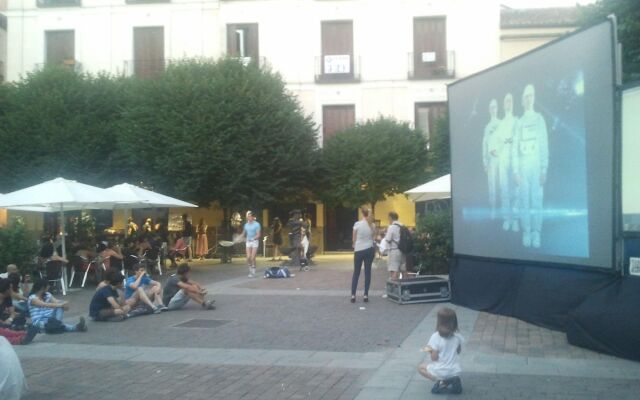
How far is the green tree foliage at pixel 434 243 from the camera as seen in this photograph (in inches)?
613

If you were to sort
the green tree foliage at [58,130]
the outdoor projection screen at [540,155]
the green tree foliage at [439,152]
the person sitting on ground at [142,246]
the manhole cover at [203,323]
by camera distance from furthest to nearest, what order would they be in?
the green tree foliage at [439,152] < the green tree foliage at [58,130] < the person sitting on ground at [142,246] < the manhole cover at [203,323] < the outdoor projection screen at [540,155]

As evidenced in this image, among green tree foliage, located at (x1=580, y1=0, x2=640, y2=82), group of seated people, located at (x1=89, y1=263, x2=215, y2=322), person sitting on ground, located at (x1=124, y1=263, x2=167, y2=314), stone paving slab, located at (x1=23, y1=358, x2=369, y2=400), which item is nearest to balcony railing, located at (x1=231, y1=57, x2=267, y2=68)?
green tree foliage, located at (x1=580, y1=0, x2=640, y2=82)

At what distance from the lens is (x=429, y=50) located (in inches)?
1159

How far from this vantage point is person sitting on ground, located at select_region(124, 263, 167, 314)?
39.8 feet

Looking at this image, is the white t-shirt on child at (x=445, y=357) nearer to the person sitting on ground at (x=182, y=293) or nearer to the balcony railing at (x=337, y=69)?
the person sitting on ground at (x=182, y=293)

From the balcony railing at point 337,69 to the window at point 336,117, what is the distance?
1.16 meters

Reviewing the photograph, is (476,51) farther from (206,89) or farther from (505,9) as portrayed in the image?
(206,89)

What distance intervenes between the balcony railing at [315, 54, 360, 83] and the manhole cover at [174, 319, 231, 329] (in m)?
19.7

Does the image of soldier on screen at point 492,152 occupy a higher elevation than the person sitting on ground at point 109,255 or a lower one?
higher

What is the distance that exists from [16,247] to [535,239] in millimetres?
11052

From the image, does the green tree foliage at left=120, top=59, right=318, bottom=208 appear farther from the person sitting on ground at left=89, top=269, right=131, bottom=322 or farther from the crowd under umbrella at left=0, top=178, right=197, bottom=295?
the person sitting on ground at left=89, top=269, right=131, bottom=322

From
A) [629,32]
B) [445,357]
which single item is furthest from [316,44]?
[445,357]

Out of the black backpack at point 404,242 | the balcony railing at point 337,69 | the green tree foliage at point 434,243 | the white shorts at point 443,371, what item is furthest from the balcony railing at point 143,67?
the white shorts at point 443,371

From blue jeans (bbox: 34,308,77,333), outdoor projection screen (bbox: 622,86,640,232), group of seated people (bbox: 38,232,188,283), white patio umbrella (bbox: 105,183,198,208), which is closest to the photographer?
outdoor projection screen (bbox: 622,86,640,232)
